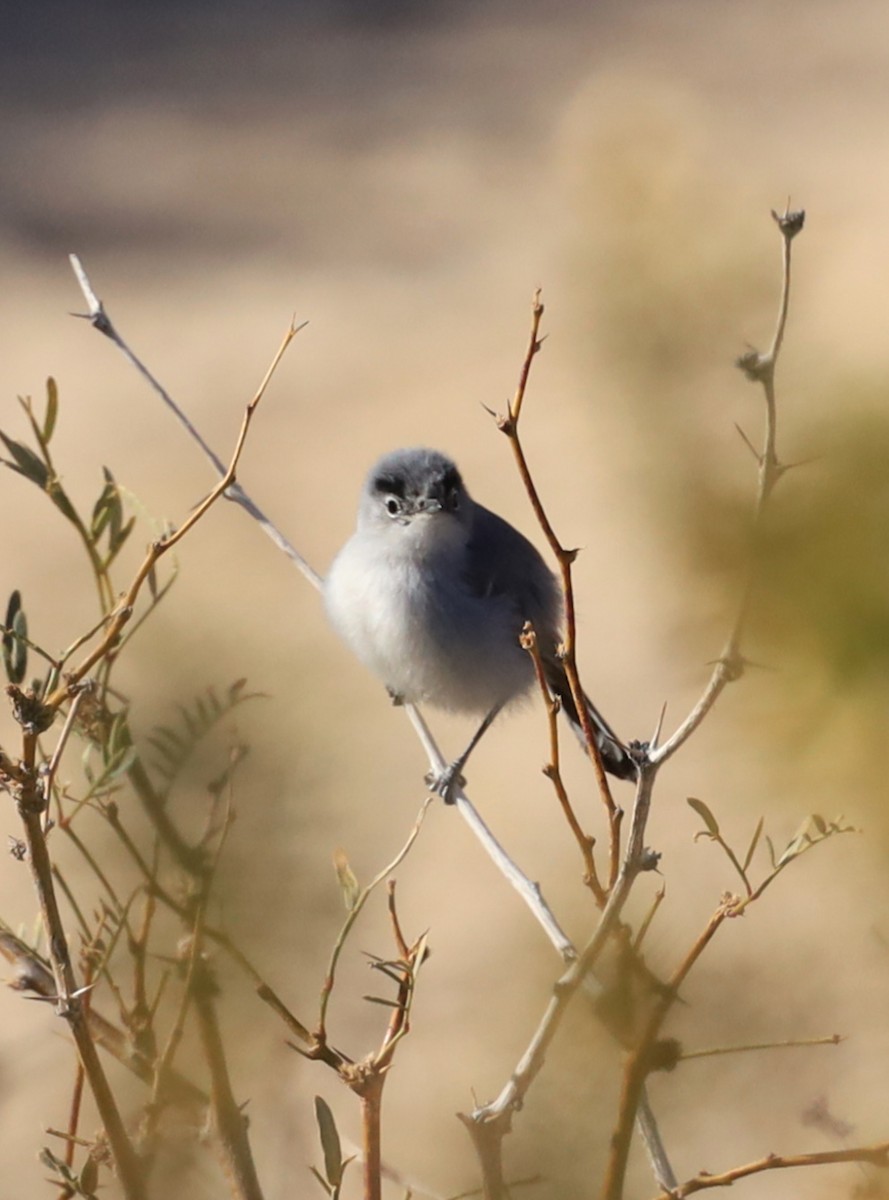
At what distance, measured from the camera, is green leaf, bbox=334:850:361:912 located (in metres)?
0.95

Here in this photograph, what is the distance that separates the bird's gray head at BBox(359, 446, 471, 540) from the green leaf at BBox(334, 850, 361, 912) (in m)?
1.87

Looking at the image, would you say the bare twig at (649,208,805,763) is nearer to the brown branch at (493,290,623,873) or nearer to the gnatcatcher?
the brown branch at (493,290,623,873)

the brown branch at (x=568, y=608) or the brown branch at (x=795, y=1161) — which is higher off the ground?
the brown branch at (x=568, y=608)

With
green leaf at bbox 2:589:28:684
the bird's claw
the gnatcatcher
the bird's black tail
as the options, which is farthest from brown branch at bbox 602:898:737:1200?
the gnatcatcher

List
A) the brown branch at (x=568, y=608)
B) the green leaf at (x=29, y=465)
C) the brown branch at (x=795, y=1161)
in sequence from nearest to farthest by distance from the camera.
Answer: the brown branch at (x=795, y=1161) → the brown branch at (x=568, y=608) → the green leaf at (x=29, y=465)

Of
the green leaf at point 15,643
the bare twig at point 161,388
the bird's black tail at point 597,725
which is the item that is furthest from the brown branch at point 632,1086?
the bird's black tail at point 597,725

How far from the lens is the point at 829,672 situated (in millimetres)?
765

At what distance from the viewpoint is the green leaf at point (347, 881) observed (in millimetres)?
953

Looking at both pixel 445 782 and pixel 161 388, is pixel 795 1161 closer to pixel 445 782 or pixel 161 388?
pixel 161 388

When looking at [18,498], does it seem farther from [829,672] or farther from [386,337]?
[829,672]

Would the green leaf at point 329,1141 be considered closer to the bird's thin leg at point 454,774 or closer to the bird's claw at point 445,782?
the bird's claw at point 445,782

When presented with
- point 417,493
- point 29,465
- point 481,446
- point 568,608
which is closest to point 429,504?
point 417,493

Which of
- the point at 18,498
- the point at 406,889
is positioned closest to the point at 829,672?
the point at 406,889

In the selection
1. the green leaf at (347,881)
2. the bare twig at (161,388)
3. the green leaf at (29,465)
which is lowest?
the green leaf at (347,881)
